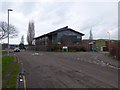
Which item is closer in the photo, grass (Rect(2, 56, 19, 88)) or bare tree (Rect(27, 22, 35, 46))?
grass (Rect(2, 56, 19, 88))

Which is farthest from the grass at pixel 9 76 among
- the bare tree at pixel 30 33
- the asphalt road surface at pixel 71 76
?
the bare tree at pixel 30 33

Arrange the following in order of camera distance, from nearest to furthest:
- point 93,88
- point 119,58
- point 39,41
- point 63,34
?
point 93,88 → point 119,58 → point 63,34 → point 39,41

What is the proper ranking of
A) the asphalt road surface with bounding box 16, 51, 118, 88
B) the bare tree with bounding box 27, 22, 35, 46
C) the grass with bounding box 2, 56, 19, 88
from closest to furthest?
the asphalt road surface with bounding box 16, 51, 118, 88
the grass with bounding box 2, 56, 19, 88
the bare tree with bounding box 27, 22, 35, 46

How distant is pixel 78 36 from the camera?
89812 mm

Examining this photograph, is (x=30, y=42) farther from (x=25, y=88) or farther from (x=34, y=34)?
(x=25, y=88)

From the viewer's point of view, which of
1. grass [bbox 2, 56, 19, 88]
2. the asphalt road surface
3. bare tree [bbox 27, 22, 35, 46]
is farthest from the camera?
bare tree [bbox 27, 22, 35, 46]

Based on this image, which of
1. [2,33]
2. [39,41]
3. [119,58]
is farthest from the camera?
[39,41]

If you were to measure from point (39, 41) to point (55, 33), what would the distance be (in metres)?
22.0

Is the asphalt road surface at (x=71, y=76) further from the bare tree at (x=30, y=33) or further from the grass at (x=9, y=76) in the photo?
the bare tree at (x=30, y=33)

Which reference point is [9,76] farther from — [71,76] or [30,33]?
[30,33]

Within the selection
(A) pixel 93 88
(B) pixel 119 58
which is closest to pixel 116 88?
(A) pixel 93 88

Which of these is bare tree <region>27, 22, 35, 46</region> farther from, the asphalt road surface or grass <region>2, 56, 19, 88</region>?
grass <region>2, 56, 19, 88</region>

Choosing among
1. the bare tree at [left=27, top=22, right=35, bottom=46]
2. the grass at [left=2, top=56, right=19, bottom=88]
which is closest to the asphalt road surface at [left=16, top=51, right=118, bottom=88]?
the grass at [left=2, top=56, right=19, bottom=88]

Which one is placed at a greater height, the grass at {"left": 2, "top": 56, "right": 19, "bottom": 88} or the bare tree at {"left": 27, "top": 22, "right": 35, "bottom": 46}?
the bare tree at {"left": 27, "top": 22, "right": 35, "bottom": 46}
